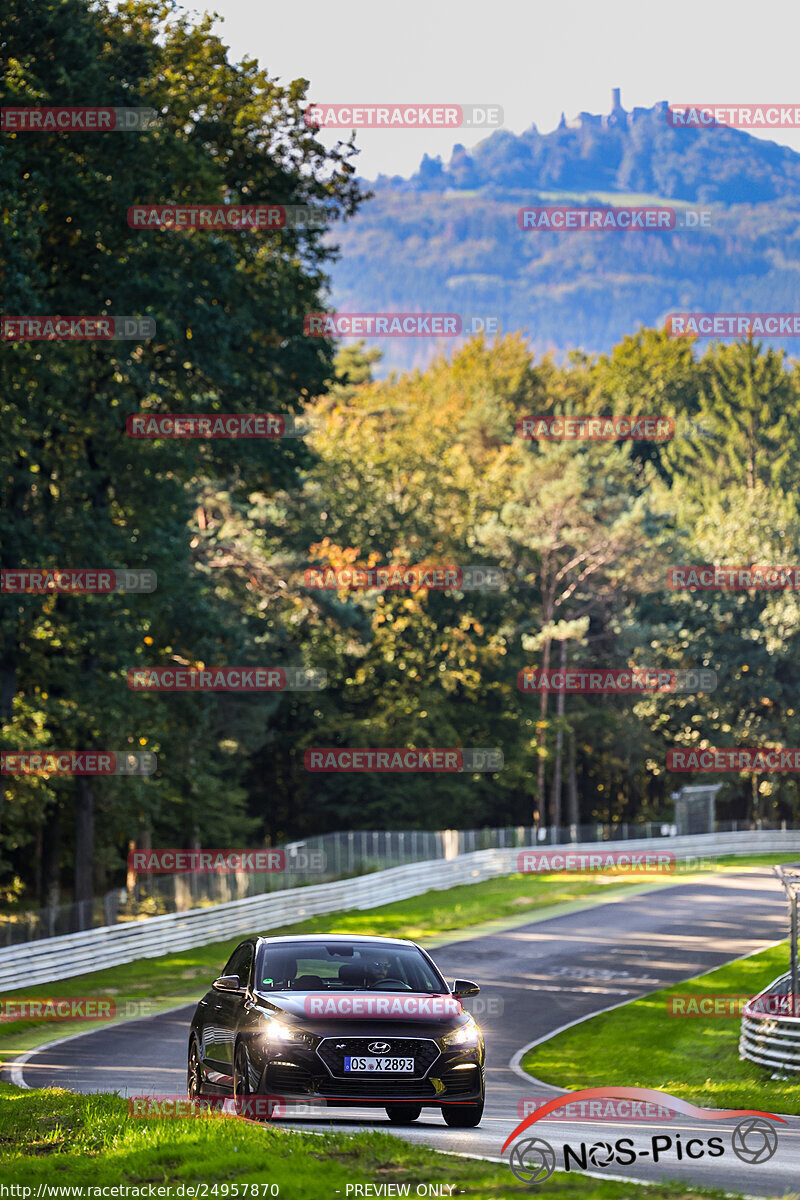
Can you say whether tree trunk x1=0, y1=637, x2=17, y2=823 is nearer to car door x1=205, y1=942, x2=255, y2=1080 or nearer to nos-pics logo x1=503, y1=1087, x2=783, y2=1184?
car door x1=205, y1=942, x2=255, y2=1080

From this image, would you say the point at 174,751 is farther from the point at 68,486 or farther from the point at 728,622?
the point at 728,622

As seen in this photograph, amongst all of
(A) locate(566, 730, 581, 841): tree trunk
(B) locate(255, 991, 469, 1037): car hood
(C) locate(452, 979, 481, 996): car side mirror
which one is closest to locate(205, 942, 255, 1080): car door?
(B) locate(255, 991, 469, 1037): car hood

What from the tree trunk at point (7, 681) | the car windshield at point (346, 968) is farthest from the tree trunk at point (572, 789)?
the car windshield at point (346, 968)

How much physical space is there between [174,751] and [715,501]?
4945 cm

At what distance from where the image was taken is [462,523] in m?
70.4

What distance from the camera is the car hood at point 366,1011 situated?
10.1 m

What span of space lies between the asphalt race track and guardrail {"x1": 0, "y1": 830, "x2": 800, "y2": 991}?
138 cm

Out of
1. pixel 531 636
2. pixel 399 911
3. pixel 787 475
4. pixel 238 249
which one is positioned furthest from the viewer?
pixel 787 475

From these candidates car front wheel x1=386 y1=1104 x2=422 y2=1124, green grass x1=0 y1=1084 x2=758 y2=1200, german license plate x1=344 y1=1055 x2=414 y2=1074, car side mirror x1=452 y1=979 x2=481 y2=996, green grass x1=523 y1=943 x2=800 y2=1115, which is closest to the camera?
green grass x1=0 y1=1084 x2=758 y2=1200

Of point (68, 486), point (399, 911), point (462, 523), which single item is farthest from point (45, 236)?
point (462, 523)

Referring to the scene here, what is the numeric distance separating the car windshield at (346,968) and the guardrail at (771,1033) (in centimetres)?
1025

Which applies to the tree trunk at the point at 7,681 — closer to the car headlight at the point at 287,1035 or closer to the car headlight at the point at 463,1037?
the car headlight at the point at 287,1035

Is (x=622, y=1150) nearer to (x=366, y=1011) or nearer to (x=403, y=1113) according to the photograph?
(x=403, y=1113)

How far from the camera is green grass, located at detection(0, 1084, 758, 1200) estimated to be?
7.93 m
